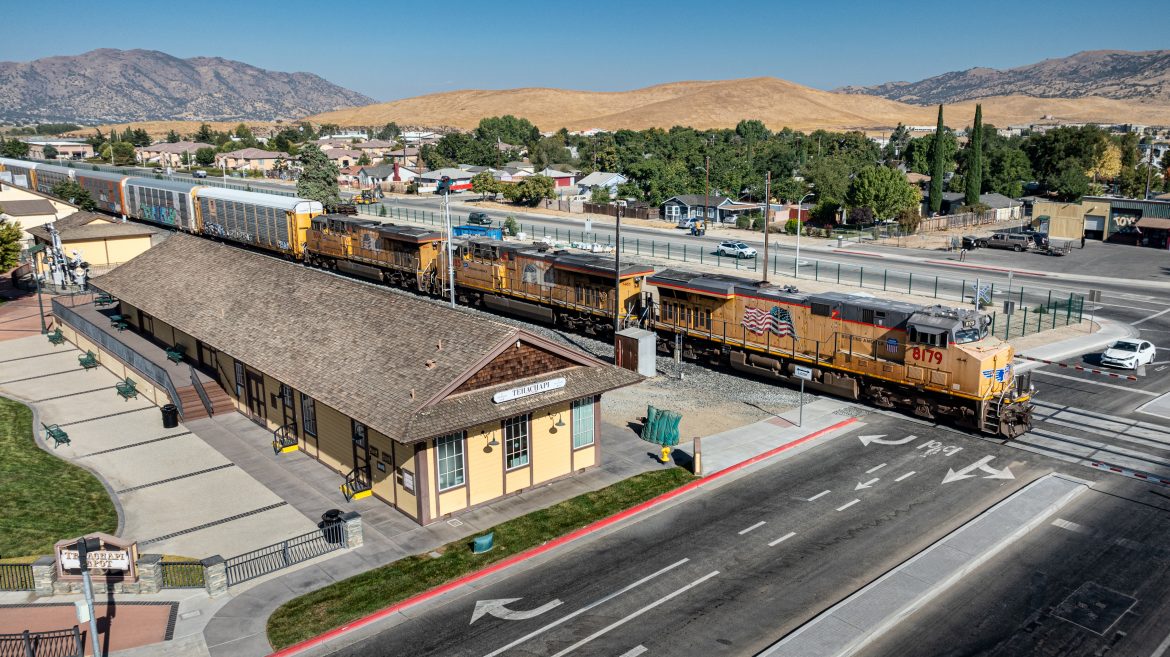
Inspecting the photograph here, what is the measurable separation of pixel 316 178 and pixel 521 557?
317ft

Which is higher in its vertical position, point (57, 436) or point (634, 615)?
point (57, 436)

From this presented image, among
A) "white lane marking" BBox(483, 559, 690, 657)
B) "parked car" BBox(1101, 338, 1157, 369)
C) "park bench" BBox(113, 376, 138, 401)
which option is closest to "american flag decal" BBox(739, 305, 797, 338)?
"white lane marking" BBox(483, 559, 690, 657)

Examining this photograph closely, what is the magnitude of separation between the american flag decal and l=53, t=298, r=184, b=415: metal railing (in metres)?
26.5

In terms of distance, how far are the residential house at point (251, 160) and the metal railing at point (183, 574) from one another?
549 feet

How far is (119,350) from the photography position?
40.2m

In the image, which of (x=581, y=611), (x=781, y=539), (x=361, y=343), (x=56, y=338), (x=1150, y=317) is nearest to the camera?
(x=581, y=611)

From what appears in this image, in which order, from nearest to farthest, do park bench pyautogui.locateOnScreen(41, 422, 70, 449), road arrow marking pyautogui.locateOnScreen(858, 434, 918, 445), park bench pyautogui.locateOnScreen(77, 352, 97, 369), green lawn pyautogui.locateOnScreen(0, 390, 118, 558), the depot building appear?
1. green lawn pyautogui.locateOnScreen(0, 390, 118, 558)
2. the depot building
3. park bench pyautogui.locateOnScreen(41, 422, 70, 449)
4. road arrow marking pyautogui.locateOnScreen(858, 434, 918, 445)
5. park bench pyautogui.locateOnScreen(77, 352, 97, 369)

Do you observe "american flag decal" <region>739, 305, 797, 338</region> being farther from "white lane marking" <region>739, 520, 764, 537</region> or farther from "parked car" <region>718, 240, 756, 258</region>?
"parked car" <region>718, 240, 756, 258</region>

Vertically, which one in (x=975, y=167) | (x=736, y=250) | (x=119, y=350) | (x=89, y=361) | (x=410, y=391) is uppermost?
(x=975, y=167)

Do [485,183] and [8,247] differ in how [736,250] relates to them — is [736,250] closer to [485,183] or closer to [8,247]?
[485,183]

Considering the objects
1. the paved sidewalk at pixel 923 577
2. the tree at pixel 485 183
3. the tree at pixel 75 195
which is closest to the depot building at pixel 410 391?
the paved sidewalk at pixel 923 577

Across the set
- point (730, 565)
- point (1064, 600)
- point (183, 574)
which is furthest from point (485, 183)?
point (1064, 600)

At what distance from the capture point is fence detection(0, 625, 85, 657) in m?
18.3

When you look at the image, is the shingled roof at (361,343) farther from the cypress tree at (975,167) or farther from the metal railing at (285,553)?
the cypress tree at (975,167)
